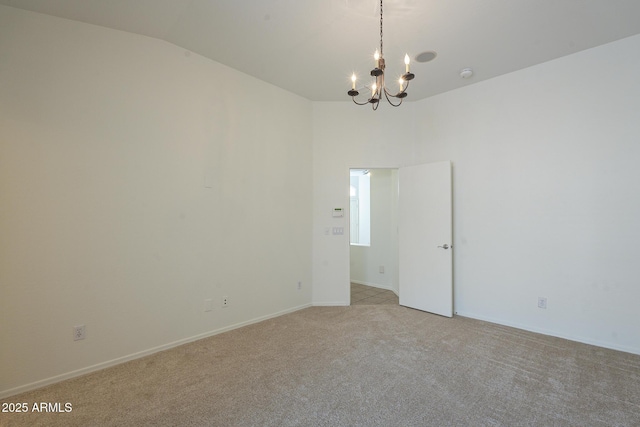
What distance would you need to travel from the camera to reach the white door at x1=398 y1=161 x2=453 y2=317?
3.99 m

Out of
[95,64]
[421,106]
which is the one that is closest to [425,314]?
[421,106]

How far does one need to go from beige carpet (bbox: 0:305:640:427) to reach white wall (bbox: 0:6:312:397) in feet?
1.11

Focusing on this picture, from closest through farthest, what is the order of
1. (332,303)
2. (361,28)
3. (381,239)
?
(361,28)
(332,303)
(381,239)

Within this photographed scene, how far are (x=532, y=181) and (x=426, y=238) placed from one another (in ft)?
4.65

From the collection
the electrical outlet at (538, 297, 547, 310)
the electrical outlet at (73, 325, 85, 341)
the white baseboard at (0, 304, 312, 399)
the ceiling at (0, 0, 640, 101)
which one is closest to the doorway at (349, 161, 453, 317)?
the electrical outlet at (538, 297, 547, 310)

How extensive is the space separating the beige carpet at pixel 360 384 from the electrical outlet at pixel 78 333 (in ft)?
1.05

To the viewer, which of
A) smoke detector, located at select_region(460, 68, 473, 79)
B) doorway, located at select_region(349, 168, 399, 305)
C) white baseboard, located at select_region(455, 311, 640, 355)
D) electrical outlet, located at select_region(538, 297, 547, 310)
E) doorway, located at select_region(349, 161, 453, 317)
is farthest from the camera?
doorway, located at select_region(349, 168, 399, 305)

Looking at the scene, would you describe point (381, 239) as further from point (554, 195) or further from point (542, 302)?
point (554, 195)

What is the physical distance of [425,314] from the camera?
405 centimetres

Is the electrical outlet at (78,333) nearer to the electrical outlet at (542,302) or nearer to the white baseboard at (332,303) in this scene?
the white baseboard at (332,303)

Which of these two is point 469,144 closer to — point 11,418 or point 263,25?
point 263,25

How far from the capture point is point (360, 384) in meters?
2.30

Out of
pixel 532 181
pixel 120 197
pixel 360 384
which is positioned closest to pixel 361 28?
pixel 532 181

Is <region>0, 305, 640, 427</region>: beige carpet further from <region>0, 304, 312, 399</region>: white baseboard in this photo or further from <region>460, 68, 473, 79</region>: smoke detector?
<region>460, 68, 473, 79</region>: smoke detector
